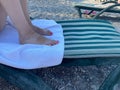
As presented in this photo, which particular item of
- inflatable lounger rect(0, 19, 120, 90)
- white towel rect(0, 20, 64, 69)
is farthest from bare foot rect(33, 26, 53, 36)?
white towel rect(0, 20, 64, 69)

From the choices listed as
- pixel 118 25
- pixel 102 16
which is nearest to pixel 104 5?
pixel 102 16

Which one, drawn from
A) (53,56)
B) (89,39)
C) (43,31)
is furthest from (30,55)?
(89,39)

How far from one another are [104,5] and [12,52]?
3359 millimetres

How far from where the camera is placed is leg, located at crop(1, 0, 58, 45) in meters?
2.62

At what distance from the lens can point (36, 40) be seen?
2828 mm

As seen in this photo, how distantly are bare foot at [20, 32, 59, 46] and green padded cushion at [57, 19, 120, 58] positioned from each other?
0.14 m

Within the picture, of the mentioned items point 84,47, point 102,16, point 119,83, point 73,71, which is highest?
point 84,47

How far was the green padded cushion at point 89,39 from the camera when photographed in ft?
9.09

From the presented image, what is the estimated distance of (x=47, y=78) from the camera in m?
3.32

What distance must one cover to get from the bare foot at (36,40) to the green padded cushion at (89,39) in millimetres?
144

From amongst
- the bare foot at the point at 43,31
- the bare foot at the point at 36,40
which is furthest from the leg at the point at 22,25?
the bare foot at the point at 43,31

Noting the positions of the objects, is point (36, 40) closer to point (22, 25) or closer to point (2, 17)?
point (22, 25)

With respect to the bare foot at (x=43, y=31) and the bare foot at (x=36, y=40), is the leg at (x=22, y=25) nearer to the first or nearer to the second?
the bare foot at (x=36, y=40)

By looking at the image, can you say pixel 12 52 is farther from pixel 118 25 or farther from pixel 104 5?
pixel 104 5
